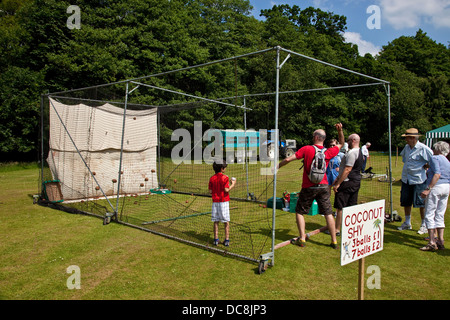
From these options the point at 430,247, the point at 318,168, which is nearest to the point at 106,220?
the point at 318,168

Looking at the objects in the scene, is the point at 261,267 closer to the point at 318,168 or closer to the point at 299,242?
the point at 299,242

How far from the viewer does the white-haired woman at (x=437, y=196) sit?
531 cm

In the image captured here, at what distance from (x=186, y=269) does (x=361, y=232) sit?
266cm

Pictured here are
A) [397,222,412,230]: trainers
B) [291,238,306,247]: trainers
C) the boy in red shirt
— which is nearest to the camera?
the boy in red shirt

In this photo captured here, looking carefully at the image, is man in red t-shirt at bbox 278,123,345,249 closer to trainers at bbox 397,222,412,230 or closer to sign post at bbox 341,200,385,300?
sign post at bbox 341,200,385,300

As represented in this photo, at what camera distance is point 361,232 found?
3254mm

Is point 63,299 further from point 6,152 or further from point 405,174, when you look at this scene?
point 6,152

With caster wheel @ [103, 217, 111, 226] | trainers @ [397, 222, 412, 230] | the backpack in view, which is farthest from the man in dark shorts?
caster wheel @ [103, 217, 111, 226]

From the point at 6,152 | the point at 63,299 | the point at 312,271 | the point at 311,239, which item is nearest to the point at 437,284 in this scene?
the point at 312,271

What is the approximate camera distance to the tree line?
22.9 m

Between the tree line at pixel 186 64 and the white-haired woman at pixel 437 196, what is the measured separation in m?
13.2

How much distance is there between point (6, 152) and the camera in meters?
23.0

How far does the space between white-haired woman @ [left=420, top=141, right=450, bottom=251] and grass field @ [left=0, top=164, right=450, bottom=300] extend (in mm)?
249

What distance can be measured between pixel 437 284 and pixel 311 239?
7.16 ft
